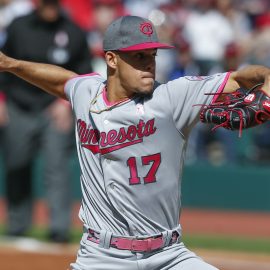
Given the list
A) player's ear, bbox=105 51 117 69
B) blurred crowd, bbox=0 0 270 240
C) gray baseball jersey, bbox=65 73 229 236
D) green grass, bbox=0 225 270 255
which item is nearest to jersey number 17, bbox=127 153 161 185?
gray baseball jersey, bbox=65 73 229 236

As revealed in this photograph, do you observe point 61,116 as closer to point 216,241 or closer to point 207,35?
point 216,241

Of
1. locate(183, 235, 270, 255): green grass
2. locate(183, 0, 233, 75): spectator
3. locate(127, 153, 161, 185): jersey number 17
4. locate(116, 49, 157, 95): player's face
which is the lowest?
locate(183, 235, 270, 255): green grass

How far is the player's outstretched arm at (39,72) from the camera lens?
532 cm

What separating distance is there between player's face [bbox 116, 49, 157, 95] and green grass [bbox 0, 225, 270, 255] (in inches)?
180

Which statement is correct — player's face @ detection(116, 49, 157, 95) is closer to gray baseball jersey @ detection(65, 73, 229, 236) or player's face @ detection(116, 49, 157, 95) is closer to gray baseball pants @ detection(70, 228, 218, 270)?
gray baseball jersey @ detection(65, 73, 229, 236)

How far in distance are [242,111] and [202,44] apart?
753 cm

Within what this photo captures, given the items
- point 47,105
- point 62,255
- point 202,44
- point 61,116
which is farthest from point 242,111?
point 202,44

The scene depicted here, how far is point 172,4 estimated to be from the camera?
41.2 feet

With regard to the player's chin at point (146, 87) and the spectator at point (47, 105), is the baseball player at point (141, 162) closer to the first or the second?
the player's chin at point (146, 87)

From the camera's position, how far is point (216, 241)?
32.2 feet

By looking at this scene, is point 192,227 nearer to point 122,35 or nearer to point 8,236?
point 8,236

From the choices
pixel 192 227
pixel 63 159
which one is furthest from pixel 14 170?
pixel 192 227

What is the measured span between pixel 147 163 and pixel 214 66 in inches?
272

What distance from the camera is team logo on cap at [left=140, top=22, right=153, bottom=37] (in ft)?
15.8
